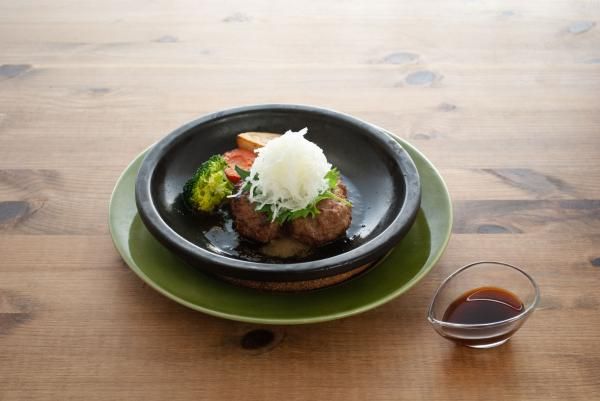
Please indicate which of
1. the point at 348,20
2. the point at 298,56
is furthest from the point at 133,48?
the point at 348,20

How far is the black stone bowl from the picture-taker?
4.80ft

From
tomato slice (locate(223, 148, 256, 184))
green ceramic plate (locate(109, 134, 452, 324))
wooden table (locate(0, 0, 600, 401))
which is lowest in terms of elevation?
wooden table (locate(0, 0, 600, 401))

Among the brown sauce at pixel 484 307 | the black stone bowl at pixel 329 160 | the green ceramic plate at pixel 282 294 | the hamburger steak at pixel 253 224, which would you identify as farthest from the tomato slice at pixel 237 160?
the brown sauce at pixel 484 307

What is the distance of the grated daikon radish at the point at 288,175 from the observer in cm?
A: 168

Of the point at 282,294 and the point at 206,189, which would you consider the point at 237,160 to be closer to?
the point at 206,189

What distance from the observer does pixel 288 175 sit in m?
1.67

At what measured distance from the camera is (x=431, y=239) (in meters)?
1.69

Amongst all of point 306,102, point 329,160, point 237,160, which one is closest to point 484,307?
point 329,160

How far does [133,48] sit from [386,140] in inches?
57.1

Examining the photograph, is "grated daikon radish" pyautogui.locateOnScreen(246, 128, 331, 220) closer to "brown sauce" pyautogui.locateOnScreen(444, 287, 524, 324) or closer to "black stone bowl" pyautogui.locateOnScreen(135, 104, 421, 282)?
"black stone bowl" pyautogui.locateOnScreen(135, 104, 421, 282)

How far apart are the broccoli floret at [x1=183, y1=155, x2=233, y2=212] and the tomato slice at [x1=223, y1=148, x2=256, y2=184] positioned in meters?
0.07

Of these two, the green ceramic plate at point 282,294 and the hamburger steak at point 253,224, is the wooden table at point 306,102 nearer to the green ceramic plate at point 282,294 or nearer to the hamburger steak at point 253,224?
the green ceramic plate at point 282,294

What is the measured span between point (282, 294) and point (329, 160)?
0.59m

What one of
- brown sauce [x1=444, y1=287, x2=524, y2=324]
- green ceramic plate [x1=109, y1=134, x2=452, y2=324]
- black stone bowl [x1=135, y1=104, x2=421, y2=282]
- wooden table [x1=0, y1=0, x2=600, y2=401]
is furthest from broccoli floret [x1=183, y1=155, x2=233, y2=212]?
brown sauce [x1=444, y1=287, x2=524, y2=324]
